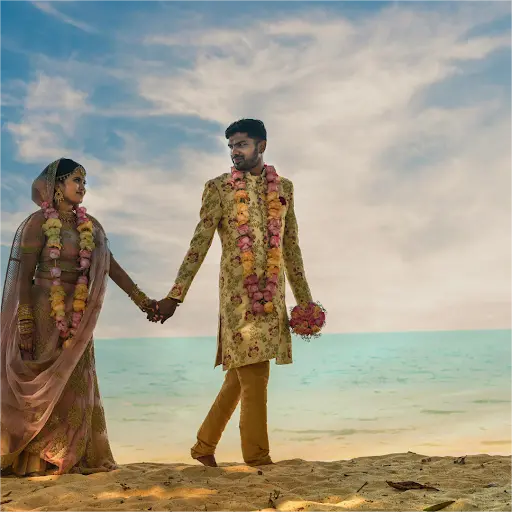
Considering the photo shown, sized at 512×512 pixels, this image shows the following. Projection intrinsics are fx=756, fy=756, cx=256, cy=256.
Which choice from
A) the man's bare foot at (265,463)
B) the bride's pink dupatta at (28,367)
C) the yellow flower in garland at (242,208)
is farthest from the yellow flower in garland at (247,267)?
the man's bare foot at (265,463)

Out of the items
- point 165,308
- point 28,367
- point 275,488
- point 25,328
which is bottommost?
point 275,488

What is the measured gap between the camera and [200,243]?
6582 mm

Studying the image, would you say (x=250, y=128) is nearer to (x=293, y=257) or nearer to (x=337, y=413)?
(x=293, y=257)

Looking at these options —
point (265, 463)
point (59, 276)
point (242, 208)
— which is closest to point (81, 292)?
point (59, 276)

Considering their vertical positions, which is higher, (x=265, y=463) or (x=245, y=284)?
(x=245, y=284)

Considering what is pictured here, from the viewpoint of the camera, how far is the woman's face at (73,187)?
22.2 ft

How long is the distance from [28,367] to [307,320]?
2.48 metres

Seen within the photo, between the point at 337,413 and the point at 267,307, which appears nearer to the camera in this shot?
the point at 267,307

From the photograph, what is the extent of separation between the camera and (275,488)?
5.61 meters

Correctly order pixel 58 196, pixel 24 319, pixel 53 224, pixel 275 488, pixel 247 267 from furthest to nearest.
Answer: pixel 58 196
pixel 53 224
pixel 24 319
pixel 247 267
pixel 275 488

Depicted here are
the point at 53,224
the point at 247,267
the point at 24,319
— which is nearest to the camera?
the point at 247,267

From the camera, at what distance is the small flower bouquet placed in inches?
262

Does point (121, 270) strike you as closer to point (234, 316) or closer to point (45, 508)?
point (234, 316)

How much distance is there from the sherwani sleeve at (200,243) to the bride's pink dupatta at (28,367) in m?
0.76
